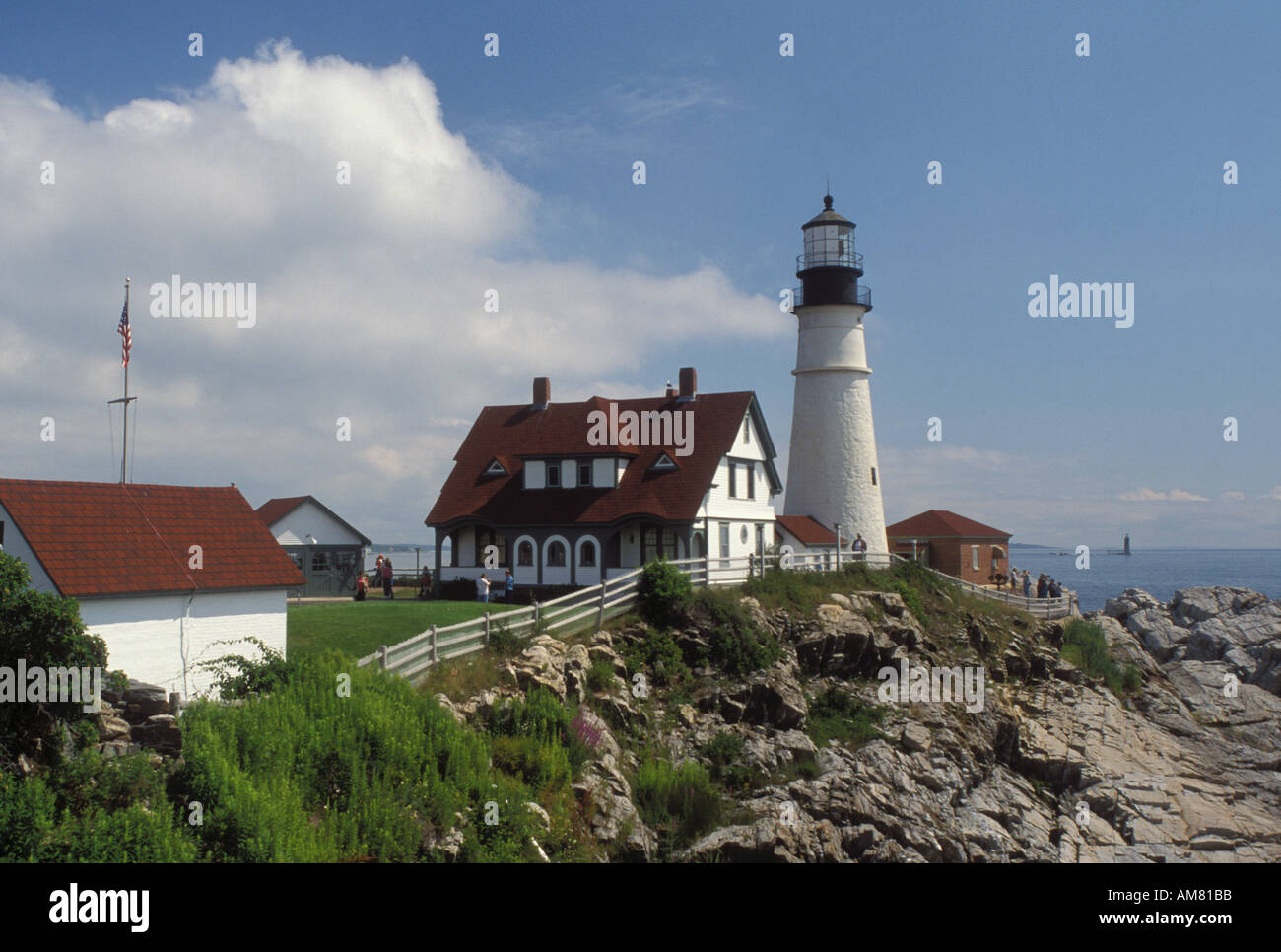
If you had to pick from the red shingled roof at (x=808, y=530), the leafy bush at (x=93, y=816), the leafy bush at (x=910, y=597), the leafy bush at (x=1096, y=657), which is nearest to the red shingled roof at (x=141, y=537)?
the leafy bush at (x=93, y=816)

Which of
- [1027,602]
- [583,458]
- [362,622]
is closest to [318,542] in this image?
[583,458]

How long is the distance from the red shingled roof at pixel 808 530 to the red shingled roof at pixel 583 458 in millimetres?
1597

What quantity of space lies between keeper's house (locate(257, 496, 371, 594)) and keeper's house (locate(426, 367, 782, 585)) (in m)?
4.54

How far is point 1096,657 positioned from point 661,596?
76.6 ft

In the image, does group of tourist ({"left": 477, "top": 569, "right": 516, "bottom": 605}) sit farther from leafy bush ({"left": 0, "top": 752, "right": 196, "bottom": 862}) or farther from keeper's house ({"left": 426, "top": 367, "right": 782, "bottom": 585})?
leafy bush ({"left": 0, "top": 752, "right": 196, "bottom": 862})

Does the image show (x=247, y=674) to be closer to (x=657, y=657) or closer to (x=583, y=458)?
(x=657, y=657)

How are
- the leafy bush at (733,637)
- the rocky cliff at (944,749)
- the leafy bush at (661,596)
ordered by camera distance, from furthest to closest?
the leafy bush at (661,596) → the leafy bush at (733,637) → the rocky cliff at (944,749)

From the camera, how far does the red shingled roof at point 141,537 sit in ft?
64.8

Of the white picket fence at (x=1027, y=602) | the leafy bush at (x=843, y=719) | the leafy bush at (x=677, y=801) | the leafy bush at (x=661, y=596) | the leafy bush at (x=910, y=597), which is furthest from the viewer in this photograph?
the white picket fence at (x=1027, y=602)

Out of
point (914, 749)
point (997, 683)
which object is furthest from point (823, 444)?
point (914, 749)

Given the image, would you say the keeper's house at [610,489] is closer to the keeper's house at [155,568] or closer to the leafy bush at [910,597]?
the leafy bush at [910,597]

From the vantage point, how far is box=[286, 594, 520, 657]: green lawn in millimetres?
23594

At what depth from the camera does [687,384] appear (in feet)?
131

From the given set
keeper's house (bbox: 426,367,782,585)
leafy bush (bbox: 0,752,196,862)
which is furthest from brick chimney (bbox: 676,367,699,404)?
leafy bush (bbox: 0,752,196,862)
